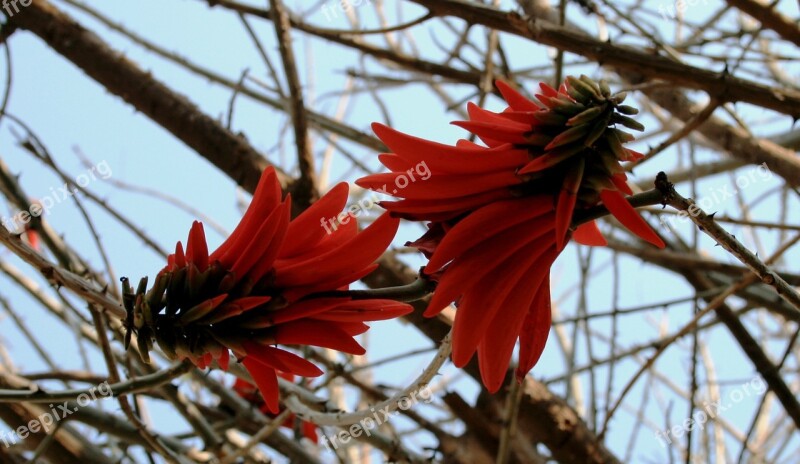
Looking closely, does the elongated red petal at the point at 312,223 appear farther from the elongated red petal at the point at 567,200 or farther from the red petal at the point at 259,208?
the elongated red petal at the point at 567,200

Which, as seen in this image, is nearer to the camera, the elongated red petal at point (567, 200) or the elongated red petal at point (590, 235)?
the elongated red petal at point (567, 200)

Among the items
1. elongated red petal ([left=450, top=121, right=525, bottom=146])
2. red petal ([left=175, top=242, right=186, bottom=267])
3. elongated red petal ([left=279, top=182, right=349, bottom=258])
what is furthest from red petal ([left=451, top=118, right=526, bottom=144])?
red petal ([left=175, top=242, right=186, bottom=267])

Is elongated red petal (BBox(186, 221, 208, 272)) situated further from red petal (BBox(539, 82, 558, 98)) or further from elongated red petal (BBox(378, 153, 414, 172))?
red petal (BBox(539, 82, 558, 98))

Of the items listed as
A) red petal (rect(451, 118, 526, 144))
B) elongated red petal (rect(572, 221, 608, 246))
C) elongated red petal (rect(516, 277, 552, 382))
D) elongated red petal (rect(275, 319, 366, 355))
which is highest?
elongated red petal (rect(572, 221, 608, 246))

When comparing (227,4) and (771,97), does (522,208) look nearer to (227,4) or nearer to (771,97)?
(771,97)

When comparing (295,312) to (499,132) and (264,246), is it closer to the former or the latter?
(264,246)

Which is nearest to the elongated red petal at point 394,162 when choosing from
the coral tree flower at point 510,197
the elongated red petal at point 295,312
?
the coral tree flower at point 510,197
